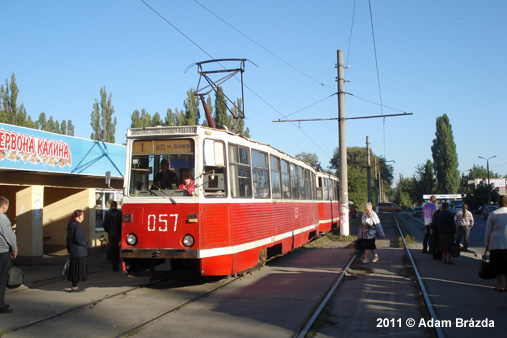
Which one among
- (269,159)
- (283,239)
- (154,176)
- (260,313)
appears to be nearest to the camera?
(260,313)

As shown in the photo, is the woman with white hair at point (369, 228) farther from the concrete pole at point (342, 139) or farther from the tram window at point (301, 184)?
the concrete pole at point (342, 139)

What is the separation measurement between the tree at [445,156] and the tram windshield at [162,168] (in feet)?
263

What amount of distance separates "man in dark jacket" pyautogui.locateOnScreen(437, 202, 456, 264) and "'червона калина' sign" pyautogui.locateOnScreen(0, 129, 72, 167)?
11.4m

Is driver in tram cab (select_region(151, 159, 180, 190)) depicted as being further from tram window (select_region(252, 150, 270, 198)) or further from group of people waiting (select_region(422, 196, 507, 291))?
group of people waiting (select_region(422, 196, 507, 291))

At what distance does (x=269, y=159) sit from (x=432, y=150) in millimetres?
78014

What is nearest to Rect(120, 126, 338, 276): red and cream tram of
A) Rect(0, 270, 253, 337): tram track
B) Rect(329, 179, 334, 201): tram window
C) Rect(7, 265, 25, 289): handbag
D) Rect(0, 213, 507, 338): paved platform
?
Rect(0, 270, 253, 337): tram track

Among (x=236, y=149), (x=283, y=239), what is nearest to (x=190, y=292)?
(x=236, y=149)

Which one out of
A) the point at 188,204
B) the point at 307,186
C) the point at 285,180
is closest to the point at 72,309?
the point at 188,204

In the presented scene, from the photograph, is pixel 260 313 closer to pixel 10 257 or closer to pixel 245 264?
pixel 245 264

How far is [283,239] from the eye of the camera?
527 inches

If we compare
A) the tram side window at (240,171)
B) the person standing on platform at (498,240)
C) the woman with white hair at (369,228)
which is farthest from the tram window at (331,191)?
the person standing on platform at (498,240)

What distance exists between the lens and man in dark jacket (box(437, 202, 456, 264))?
42.5 ft

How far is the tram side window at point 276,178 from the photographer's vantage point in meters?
12.6

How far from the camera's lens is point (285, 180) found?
14008 mm
